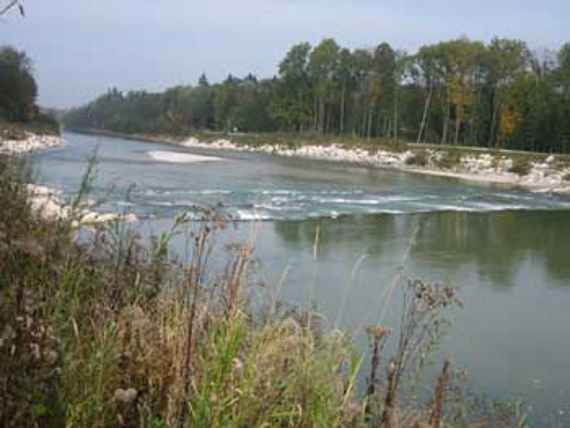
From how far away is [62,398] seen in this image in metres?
2.51

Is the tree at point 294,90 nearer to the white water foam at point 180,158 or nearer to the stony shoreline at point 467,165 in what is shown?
the stony shoreline at point 467,165

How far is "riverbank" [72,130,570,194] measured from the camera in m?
39.8

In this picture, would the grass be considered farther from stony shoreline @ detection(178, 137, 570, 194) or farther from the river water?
stony shoreline @ detection(178, 137, 570, 194)

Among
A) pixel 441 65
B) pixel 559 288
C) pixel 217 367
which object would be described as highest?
pixel 441 65

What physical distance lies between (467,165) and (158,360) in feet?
149

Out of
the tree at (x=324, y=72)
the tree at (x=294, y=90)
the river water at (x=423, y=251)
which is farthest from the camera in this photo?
the tree at (x=294, y=90)

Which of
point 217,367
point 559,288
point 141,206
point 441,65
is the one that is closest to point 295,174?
point 141,206

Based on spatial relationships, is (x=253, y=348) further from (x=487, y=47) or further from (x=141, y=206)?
(x=487, y=47)

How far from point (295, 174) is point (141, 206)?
1838 centimetres

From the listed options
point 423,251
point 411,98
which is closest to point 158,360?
point 423,251

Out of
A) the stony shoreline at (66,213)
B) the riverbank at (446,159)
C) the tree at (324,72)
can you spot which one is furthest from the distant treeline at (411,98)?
the stony shoreline at (66,213)

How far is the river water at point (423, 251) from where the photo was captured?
281 inches

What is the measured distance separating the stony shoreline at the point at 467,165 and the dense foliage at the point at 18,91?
2200 cm

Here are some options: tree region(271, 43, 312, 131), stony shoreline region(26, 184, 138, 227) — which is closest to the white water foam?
tree region(271, 43, 312, 131)
